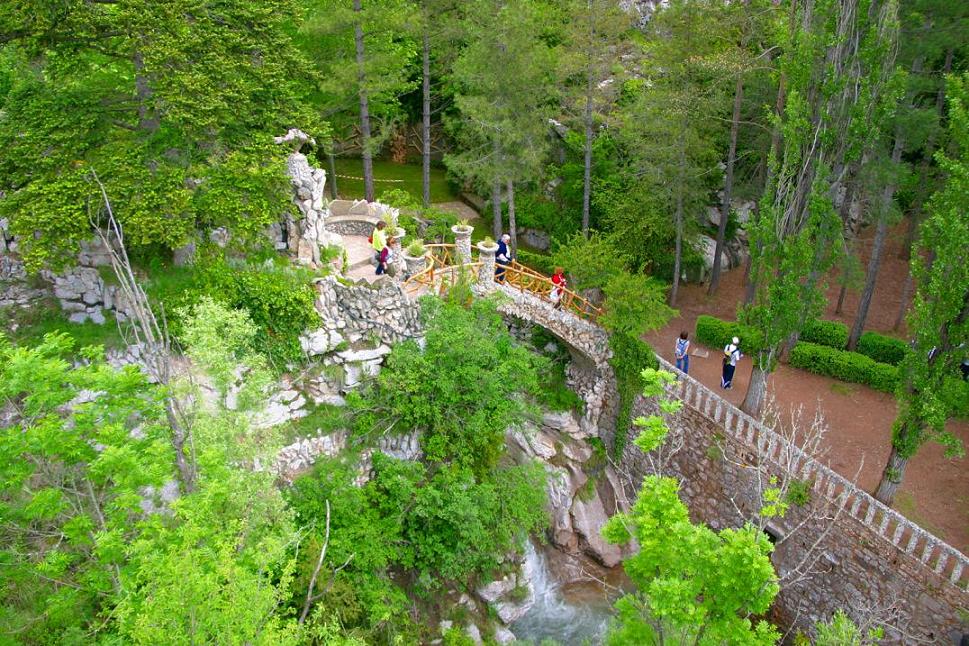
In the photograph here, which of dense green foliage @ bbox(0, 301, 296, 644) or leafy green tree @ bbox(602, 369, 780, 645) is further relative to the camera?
leafy green tree @ bbox(602, 369, 780, 645)

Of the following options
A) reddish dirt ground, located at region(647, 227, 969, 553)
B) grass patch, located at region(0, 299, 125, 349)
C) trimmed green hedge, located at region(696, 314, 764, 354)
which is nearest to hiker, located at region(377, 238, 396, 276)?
grass patch, located at region(0, 299, 125, 349)

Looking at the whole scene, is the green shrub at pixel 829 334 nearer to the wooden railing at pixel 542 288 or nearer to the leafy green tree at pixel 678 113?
the leafy green tree at pixel 678 113

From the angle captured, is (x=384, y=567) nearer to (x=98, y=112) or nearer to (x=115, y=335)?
(x=115, y=335)

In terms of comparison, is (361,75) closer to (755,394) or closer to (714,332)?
(714,332)

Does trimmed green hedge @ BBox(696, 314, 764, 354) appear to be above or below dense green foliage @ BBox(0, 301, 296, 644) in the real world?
below

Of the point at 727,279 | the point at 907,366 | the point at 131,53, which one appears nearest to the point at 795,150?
the point at 907,366

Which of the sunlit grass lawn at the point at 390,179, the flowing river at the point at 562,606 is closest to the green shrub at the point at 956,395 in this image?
the flowing river at the point at 562,606

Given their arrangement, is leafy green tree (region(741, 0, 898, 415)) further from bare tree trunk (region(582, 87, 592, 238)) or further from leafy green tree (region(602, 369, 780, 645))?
bare tree trunk (region(582, 87, 592, 238))

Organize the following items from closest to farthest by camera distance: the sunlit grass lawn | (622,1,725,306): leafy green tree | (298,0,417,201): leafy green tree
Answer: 1. (298,0,417,201): leafy green tree
2. (622,1,725,306): leafy green tree
3. the sunlit grass lawn
